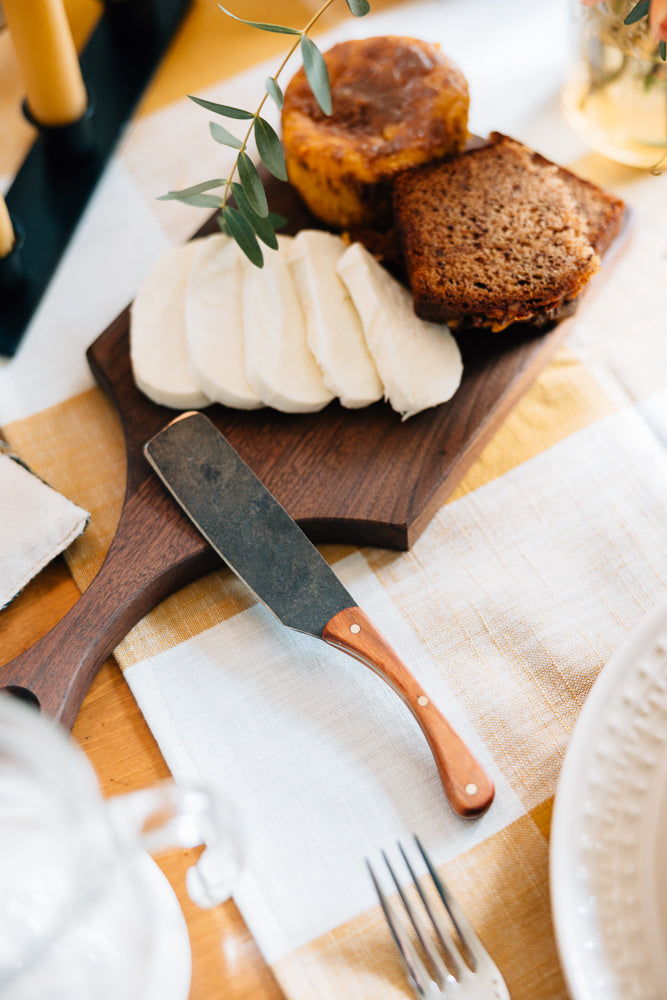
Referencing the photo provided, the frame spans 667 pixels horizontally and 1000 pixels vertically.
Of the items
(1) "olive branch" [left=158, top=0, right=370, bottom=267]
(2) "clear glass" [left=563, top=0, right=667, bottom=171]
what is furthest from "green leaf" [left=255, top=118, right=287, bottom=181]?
(2) "clear glass" [left=563, top=0, right=667, bottom=171]

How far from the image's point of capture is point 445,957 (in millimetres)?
795

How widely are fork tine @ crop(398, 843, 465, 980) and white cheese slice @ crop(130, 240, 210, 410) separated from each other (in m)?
0.65

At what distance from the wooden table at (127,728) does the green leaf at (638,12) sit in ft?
2.46

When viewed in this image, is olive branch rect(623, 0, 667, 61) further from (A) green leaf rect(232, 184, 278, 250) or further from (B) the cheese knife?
(B) the cheese knife

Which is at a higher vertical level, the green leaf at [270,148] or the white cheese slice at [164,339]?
the green leaf at [270,148]

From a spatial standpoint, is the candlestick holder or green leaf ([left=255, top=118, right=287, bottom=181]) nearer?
green leaf ([left=255, top=118, right=287, bottom=181])

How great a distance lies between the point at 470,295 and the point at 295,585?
461 mm

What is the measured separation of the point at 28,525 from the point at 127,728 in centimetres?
28

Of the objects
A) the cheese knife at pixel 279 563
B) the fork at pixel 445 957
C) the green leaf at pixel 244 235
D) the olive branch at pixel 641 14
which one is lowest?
the fork at pixel 445 957

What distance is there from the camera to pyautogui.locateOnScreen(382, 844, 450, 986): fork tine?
0.76m

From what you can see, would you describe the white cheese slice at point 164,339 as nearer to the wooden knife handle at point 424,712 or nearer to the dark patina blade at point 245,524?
the dark patina blade at point 245,524

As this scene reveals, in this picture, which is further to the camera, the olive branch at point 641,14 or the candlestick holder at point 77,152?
the candlestick holder at point 77,152

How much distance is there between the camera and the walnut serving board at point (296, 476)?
0.96 meters

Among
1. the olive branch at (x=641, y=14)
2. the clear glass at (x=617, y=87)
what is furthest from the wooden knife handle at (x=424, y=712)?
the clear glass at (x=617, y=87)
